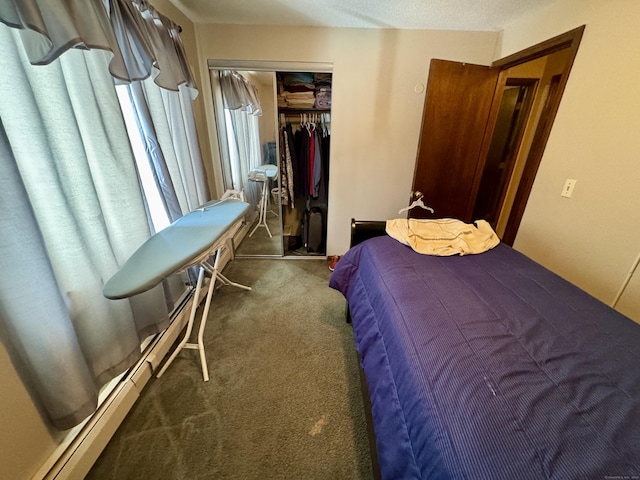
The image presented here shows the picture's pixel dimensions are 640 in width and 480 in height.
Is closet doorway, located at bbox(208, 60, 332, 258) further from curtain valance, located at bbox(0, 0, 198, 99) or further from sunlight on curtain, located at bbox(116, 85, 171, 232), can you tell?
sunlight on curtain, located at bbox(116, 85, 171, 232)

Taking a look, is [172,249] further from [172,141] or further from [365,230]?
[365,230]

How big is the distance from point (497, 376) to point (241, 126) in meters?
2.90

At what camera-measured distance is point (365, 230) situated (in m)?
1.81

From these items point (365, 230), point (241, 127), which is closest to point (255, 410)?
point (365, 230)

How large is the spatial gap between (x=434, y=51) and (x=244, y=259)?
2.94 metres

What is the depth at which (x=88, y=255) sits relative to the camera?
1.09m

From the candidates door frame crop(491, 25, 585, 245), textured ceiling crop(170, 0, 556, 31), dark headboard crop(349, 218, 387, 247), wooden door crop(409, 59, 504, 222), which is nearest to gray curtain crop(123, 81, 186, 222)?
textured ceiling crop(170, 0, 556, 31)

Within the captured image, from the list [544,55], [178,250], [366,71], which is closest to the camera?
[178,250]

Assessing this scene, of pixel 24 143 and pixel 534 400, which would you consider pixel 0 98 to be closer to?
pixel 24 143

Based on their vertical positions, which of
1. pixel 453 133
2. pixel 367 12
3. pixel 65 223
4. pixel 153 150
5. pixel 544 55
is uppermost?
pixel 367 12

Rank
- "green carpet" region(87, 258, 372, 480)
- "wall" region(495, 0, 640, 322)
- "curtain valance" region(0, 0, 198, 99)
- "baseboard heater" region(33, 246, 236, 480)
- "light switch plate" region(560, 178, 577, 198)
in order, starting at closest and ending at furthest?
1. "curtain valance" region(0, 0, 198, 99)
2. "baseboard heater" region(33, 246, 236, 480)
3. "green carpet" region(87, 258, 372, 480)
4. "wall" region(495, 0, 640, 322)
5. "light switch plate" region(560, 178, 577, 198)

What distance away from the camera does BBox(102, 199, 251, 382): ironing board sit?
1021 millimetres

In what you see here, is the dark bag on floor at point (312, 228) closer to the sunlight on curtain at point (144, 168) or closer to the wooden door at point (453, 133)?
the wooden door at point (453, 133)

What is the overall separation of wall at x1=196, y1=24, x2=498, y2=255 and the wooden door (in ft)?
1.48
